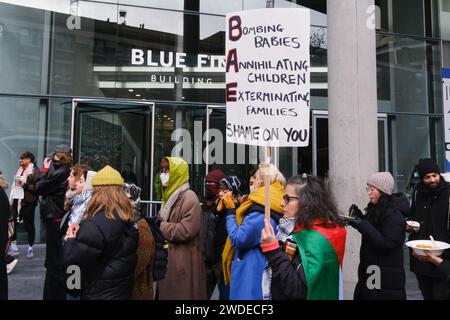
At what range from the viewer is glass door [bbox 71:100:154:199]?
36.8ft

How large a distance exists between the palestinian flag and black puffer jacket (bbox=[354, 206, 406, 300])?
46.4 inches

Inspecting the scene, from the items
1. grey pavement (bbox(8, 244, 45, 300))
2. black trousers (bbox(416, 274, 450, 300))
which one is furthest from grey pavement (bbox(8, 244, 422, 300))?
black trousers (bbox(416, 274, 450, 300))

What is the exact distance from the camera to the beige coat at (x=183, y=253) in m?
4.14

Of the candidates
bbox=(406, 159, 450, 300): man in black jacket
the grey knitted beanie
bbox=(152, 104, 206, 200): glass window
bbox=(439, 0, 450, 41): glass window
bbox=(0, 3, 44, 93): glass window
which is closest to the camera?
the grey knitted beanie

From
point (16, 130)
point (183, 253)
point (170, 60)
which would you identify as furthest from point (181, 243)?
point (170, 60)

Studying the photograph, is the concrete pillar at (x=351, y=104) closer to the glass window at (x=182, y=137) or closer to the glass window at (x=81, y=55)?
the glass window at (x=182, y=137)

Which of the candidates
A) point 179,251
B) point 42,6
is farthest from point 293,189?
point 42,6

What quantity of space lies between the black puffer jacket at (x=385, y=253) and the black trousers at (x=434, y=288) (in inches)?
21.2

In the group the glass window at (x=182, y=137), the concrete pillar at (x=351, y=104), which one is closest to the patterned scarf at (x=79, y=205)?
the concrete pillar at (x=351, y=104)

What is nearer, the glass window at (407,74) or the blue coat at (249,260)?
the blue coat at (249,260)

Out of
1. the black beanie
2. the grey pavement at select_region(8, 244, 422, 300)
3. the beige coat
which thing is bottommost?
the grey pavement at select_region(8, 244, 422, 300)

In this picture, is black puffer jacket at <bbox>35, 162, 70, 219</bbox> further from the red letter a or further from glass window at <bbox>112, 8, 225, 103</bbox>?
glass window at <bbox>112, 8, 225, 103</bbox>
